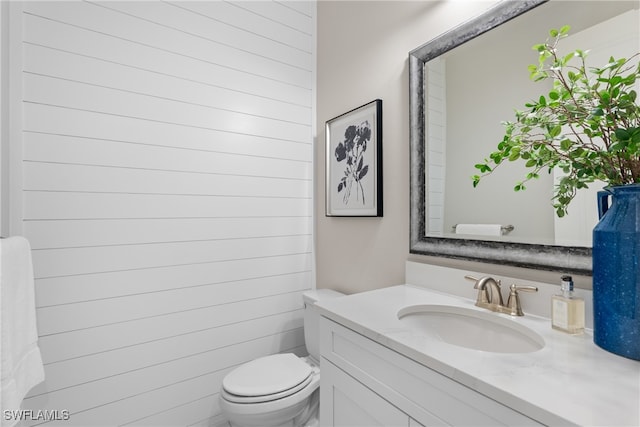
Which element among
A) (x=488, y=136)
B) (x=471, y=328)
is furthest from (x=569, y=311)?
(x=488, y=136)

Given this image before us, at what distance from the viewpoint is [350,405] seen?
0.89m

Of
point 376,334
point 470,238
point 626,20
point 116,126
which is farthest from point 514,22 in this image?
point 116,126

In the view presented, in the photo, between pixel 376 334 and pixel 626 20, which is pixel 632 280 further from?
pixel 626 20

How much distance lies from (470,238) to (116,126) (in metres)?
1.59

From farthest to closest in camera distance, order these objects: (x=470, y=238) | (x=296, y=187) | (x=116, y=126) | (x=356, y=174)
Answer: (x=296, y=187) < (x=356, y=174) < (x=116, y=126) < (x=470, y=238)

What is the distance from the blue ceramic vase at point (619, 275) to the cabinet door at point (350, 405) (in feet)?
1.55

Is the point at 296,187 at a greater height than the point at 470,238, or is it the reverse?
the point at 296,187

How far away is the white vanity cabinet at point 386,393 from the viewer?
0.58m

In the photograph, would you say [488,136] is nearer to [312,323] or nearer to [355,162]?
[355,162]

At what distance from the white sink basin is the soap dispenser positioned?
71mm

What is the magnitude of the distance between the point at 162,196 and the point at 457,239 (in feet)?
4.48

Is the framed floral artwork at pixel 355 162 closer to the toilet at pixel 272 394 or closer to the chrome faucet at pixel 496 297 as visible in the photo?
the chrome faucet at pixel 496 297

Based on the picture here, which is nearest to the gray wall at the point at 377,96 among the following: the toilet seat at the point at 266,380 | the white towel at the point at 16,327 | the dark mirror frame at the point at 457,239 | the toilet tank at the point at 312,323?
the dark mirror frame at the point at 457,239

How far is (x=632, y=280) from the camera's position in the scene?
23.8 inches
